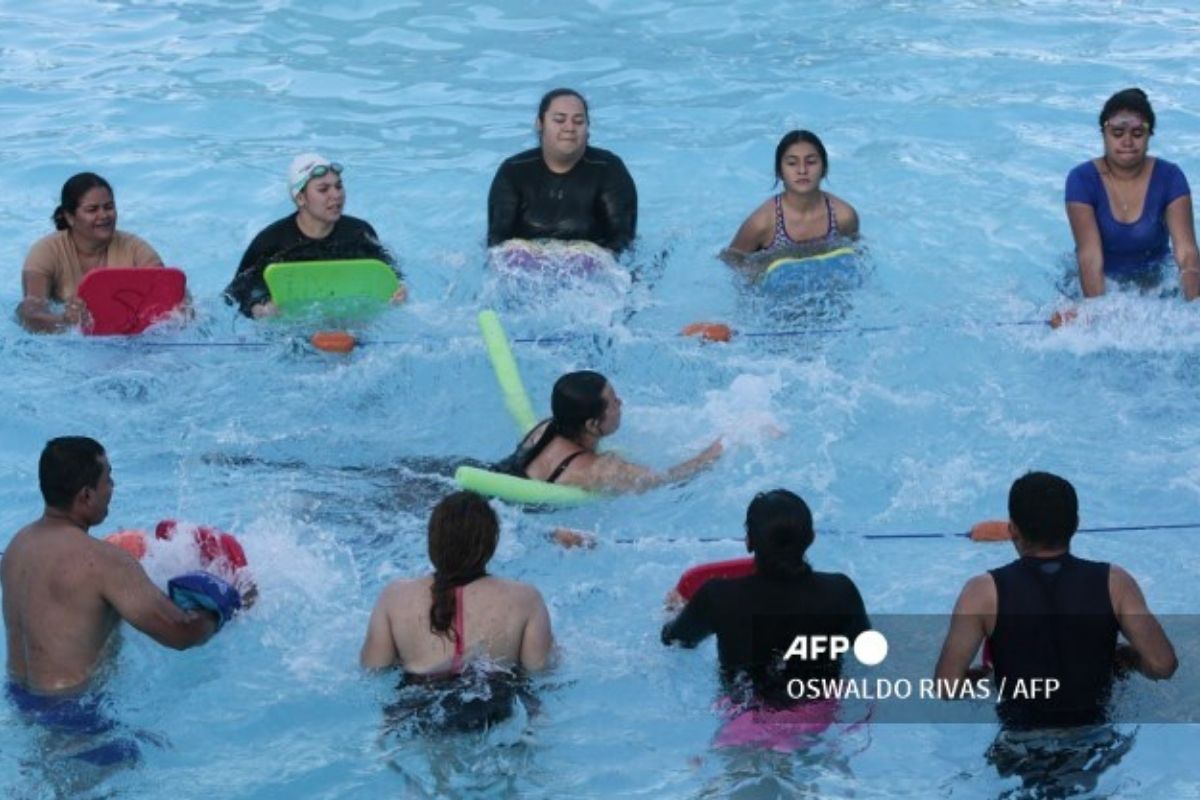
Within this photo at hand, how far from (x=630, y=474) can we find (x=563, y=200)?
9.91 ft

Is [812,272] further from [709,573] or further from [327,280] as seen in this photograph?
[709,573]

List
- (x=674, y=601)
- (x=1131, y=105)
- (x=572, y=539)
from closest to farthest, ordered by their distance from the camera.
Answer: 1. (x=674, y=601)
2. (x=572, y=539)
3. (x=1131, y=105)

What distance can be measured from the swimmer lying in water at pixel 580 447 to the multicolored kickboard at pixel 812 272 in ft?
7.55

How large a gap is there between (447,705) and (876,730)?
4.96ft

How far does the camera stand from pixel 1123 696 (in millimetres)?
5598

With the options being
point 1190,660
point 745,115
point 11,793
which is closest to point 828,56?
point 745,115

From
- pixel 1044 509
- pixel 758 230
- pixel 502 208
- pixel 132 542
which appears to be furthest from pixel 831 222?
pixel 1044 509

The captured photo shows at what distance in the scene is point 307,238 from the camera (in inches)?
373

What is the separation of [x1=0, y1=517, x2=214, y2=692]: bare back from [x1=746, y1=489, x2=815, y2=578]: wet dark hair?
2013 millimetres

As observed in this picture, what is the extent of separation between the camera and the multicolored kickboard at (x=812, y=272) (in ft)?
30.9

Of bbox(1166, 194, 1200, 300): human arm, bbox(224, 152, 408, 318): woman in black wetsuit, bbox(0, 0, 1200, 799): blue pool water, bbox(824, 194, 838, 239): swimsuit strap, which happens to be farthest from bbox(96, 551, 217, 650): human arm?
bbox(1166, 194, 1200, 300): human arm

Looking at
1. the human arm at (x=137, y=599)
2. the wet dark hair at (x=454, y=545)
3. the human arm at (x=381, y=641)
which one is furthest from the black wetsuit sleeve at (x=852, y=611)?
the human arm at (x=137, y=599)

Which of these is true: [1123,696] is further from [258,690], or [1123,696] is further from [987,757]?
[258,690]

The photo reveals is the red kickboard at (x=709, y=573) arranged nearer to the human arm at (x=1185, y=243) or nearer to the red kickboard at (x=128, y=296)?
the human arm at (x=1185, y=243)
